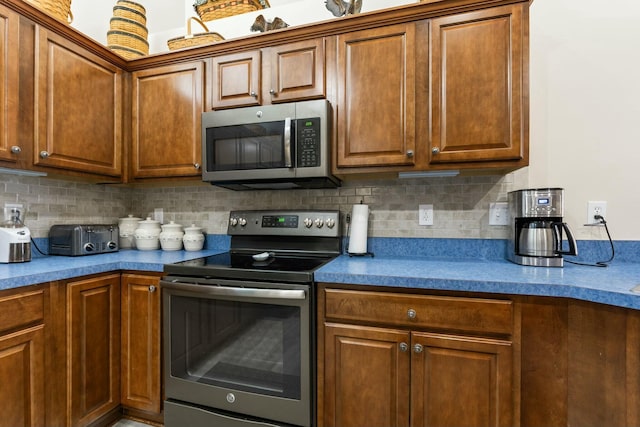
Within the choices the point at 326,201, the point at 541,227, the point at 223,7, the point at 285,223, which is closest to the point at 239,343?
the point at 285,223

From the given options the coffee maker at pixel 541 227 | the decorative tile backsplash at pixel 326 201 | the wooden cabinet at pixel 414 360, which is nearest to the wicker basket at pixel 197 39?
the decorative tile backsplash at pixel 326 201

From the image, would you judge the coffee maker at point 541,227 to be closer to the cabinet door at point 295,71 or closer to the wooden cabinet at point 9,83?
the cabinet door at point 295,71

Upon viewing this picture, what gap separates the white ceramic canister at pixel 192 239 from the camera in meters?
2.13

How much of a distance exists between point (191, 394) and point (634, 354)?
1759mm

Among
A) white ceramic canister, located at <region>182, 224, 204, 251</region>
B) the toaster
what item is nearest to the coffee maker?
white ceramic canister, located at <region>182, 224, 204, 251</region>

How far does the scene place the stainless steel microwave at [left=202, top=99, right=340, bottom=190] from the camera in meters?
1.63

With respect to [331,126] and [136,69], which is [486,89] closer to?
[331,126]

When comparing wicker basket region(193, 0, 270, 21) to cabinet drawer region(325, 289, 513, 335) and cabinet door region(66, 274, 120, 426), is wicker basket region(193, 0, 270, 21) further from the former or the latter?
cabinet drawer region(325, 289, 513, 335)

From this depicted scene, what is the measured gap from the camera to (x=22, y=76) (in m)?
1.54

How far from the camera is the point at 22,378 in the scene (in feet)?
4.26

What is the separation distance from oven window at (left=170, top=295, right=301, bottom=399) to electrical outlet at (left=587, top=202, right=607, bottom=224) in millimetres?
1548

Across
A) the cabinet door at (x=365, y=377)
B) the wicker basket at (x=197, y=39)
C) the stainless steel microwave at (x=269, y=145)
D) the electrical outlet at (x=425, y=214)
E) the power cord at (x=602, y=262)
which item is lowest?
the cabinet door at (x=365, y=377)

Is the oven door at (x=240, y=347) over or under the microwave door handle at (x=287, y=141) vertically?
under

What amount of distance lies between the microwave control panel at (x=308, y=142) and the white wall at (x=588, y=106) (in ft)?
3.80
